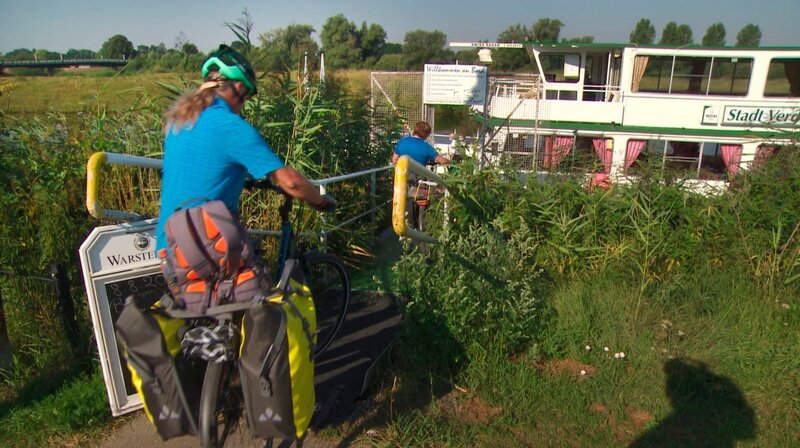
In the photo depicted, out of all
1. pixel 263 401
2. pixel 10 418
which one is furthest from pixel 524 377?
pixel 10 418

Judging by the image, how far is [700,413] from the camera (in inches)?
122

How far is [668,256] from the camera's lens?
4.34 metres

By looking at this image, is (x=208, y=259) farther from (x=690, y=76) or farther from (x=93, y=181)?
(x=690, y=76)

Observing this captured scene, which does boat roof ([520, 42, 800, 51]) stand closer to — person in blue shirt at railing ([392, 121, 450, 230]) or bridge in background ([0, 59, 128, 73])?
person in blue shirt at railing ([392, 121, 450, 230])

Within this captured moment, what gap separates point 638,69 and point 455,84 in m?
4.12

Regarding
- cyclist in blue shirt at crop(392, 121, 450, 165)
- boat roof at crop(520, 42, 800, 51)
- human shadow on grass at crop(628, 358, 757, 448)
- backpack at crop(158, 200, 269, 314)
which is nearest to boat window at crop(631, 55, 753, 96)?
boat roof at crop(520, 42, 800, 51)

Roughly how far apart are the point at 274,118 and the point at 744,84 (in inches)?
440

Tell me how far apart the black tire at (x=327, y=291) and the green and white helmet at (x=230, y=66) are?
4.34 ft

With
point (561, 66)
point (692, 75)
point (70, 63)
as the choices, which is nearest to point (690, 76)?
point (692, 75)

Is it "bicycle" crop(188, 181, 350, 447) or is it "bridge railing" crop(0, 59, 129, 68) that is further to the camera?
"bridge railing" crop(0, 59, 129, 68)

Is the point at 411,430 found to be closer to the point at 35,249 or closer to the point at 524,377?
the point at 524,377

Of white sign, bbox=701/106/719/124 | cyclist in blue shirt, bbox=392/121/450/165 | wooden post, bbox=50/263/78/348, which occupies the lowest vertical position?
wooden post, bbox=50/263/78/348

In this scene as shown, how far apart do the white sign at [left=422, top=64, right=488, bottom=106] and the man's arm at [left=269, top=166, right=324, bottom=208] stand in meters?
10.8

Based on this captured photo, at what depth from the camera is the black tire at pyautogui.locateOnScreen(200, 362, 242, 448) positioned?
2230 millimetres
